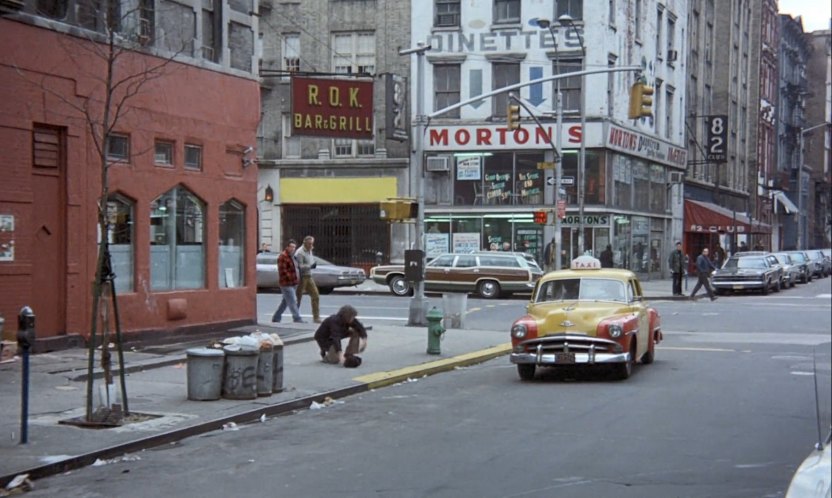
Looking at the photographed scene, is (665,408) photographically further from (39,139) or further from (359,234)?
(359,234)

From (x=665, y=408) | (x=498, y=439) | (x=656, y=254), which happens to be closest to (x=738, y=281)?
(x=656, y=254)

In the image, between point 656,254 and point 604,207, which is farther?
point 656,254

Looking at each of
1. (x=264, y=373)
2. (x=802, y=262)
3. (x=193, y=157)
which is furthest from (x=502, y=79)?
(x=264, y=373)

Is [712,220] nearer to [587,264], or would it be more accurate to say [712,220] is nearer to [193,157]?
[587,264]

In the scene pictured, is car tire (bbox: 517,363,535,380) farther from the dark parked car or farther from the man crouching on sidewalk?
the dark parked car

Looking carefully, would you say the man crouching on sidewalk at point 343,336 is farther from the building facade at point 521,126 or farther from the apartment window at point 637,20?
the apartment window at point 637,20

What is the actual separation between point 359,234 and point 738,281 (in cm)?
1595

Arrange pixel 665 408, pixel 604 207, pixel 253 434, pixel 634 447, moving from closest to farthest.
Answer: pixel 634 447 → pixel 253 434 → pixel 665 408 → pixel 604 207

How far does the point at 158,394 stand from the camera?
1257 cm

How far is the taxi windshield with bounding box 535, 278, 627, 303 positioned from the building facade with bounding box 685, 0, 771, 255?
33651 millimetres

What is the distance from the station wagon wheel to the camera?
3362cm

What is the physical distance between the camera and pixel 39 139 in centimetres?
1511

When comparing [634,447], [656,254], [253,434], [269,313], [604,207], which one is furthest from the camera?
[656,254]

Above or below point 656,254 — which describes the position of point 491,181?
above
